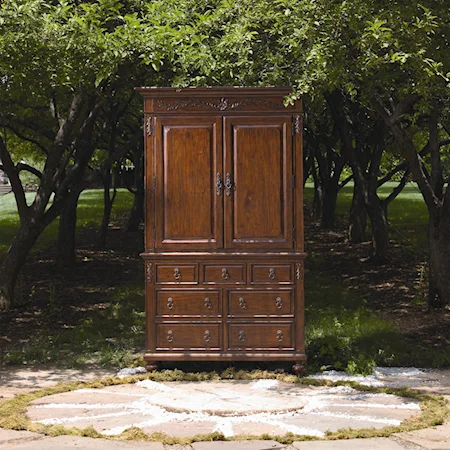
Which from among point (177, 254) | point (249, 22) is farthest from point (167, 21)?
point (177, 254)

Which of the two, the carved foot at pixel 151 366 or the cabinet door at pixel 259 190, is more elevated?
the cabinet door at pixel 259 190

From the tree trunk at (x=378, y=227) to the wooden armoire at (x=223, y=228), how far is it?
7913 mm

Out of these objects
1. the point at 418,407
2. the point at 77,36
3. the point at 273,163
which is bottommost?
the point at 418,407

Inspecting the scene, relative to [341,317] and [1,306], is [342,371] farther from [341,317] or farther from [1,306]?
[1,306]

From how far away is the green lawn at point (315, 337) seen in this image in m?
9.26

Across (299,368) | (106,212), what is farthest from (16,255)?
(106,212)

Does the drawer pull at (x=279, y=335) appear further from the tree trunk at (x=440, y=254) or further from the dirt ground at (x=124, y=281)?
the tree trunk at (x=440, y=254)

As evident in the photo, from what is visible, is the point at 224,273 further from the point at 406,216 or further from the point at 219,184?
the point at 406,216

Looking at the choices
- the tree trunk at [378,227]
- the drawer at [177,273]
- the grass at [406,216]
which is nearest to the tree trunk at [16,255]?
the drawer at [177,273]

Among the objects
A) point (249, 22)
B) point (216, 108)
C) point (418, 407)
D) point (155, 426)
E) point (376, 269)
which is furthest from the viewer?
point (376, 269)

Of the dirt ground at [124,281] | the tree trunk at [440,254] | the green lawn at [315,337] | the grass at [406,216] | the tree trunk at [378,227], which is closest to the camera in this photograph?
the green lawn at [315,337]

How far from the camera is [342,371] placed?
8891 millimetres

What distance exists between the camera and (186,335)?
8.85 meters

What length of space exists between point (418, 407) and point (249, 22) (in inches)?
179
